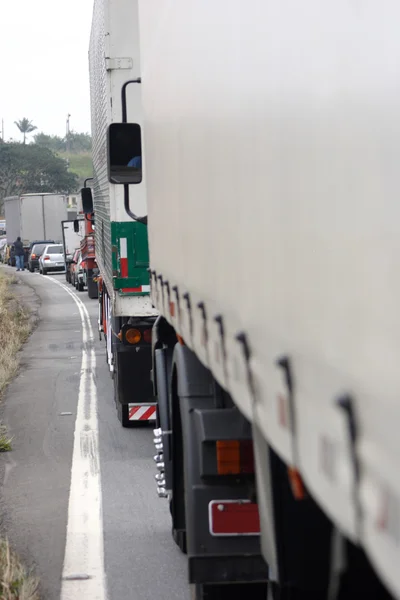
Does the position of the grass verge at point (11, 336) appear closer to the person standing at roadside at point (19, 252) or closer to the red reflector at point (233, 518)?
the red reflector at point (233, 518)

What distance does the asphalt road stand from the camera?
689 centimetres

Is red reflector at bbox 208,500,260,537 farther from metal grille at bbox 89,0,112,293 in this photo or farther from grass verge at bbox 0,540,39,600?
metal grille at bbox 89,0,112,293

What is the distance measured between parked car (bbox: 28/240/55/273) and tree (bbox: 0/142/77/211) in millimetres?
63408

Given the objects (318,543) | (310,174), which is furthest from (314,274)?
(318,543)

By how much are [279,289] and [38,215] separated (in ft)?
212

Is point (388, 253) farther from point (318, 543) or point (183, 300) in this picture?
point (183, 300)

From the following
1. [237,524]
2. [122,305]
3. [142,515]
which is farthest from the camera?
[122,305]

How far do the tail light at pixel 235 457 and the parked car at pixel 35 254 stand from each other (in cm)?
5861

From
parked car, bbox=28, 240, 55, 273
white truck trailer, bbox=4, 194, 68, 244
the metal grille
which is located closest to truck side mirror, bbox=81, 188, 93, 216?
the metal grille

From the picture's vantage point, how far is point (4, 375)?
1670cm

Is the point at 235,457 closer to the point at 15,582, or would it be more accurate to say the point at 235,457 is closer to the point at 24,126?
the point at 15,582

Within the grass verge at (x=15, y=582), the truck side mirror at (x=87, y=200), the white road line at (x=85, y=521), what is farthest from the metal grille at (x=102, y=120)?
the grass verge at (x=15, y=582)

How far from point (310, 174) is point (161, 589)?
4.57 meters

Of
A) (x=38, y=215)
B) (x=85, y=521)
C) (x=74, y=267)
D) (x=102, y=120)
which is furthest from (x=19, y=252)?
(x=85, y=521)
